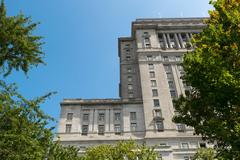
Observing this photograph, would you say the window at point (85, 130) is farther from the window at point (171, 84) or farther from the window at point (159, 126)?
the window at point (171, 84)

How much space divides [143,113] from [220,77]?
39707 mm

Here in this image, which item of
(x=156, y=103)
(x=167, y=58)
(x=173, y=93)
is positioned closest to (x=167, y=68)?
(x=167, y=58)

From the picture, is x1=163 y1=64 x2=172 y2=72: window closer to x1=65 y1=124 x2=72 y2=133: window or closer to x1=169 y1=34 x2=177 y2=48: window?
x1=169 y1=34 x2=177 y2=48: window

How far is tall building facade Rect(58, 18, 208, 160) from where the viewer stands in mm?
46969

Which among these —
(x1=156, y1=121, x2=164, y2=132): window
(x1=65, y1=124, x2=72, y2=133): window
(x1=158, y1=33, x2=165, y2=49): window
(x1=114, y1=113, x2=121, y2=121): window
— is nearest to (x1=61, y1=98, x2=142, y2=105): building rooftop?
(x1=114, y1=113, x2=121, y2=121): window

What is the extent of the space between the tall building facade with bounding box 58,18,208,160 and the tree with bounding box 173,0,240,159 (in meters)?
26.2

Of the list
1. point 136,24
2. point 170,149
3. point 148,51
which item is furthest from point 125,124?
point 136,24

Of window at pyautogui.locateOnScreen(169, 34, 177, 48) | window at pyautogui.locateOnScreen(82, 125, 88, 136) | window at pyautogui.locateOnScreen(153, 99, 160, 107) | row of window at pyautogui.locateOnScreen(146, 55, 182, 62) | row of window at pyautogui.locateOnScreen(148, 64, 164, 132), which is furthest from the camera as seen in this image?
window at pyautogui.locateOnScreen(169, 34, 177, 48)

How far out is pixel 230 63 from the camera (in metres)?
13.4

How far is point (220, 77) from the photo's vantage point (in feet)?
42.0

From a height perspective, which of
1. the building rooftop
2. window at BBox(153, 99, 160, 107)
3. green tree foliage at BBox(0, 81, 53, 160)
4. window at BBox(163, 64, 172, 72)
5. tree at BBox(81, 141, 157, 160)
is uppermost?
window at BBox(163, 64, 172, 72)

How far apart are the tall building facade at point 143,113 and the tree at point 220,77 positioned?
85.8ft

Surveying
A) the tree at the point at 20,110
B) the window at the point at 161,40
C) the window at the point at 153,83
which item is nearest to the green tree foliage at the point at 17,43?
the tree at the point at 20,110

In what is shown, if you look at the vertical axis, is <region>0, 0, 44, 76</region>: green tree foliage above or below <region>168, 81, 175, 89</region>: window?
below
